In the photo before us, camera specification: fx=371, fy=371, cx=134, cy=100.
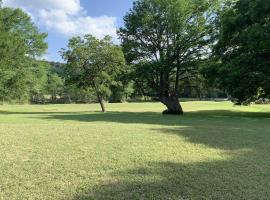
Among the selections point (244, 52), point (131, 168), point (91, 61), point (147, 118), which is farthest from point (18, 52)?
point (131, 168)

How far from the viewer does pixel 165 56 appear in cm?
3288

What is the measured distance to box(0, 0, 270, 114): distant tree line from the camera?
26.0 metres

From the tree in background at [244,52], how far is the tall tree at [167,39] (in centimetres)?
416

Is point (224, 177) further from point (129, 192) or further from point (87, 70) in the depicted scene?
point (87, 70)

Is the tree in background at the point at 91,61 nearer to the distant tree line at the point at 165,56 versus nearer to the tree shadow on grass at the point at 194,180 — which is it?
the distant tree line at the point at 165,56

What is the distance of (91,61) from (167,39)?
7.74m

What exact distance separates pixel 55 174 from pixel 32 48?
35946 mm

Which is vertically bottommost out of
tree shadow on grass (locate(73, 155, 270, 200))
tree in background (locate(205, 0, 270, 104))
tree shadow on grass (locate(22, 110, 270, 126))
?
tree shadow on grass (locate(73, 155, 270, 200))

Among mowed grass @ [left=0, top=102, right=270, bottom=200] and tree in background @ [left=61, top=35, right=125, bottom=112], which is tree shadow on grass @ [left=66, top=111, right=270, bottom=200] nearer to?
mowed grass @ [left=0, top=102, right=270, bottom=200]

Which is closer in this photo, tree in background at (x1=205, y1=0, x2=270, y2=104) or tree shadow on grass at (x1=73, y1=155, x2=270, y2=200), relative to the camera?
tree shadow on grass at (x1=73, y1=155, x2=270, y2=200)

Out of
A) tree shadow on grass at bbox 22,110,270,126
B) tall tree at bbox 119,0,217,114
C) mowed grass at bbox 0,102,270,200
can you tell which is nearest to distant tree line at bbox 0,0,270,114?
tall tree at bbox 119,0,217,114

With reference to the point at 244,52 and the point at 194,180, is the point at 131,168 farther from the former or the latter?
the point at 244,52

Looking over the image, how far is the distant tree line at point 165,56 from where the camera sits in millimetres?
26016

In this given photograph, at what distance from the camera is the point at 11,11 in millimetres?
38875
